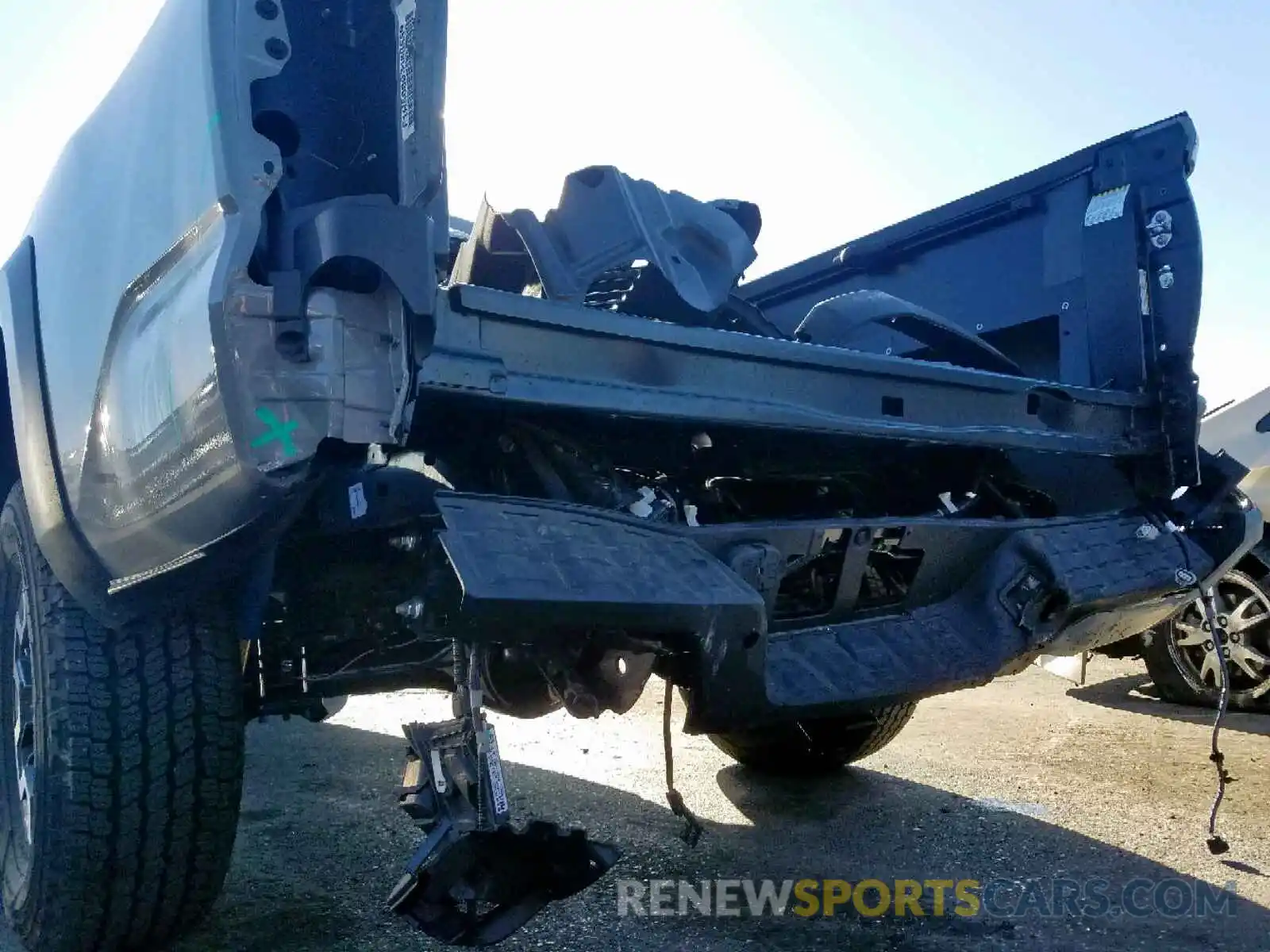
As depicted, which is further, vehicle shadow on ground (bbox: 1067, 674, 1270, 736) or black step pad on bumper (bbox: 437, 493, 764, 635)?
vehicle shadow on ground (bbox: 1067, 674, 1270, 736)

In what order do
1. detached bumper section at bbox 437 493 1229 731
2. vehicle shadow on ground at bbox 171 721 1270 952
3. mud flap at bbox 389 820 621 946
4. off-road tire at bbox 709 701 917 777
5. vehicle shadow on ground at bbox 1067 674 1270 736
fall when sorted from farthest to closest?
vehicle shadow on ground at bbox 1067 674 1270 736, off-road tire at bbox 709 701 917 777, vehicle shadow on ground at bbox 171 721 1270 952, detached bumper section at bbox 437 493 1229 731, mud flap at bbox 389 820 621 946

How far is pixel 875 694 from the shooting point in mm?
2111

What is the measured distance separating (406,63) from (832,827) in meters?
2.51

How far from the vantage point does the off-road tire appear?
3.61 meters

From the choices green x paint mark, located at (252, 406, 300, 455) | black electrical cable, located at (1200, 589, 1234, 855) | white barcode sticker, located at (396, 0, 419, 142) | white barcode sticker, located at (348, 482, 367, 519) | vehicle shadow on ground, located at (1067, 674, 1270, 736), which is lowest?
vehicle shadow on ground, located at (1067, 674, 1270, 736)

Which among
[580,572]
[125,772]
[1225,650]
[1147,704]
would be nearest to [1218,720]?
[580,572]

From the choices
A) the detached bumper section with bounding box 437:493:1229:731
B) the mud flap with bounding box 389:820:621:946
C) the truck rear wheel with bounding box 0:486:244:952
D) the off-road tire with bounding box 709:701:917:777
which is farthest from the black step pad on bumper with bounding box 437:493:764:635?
the off-road tire with bounding box 709:701:917:777

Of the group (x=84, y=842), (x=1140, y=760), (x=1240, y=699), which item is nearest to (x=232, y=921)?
(x=84, y=842)

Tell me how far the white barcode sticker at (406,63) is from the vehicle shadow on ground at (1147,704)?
4.06 meters

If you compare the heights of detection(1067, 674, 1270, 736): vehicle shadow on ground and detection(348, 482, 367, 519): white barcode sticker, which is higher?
detection(348, 482, 367, 519): white barcode sticker

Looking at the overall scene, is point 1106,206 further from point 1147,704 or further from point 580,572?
point 1147,704

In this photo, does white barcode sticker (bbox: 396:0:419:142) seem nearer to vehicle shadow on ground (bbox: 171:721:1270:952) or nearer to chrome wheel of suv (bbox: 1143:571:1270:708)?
vehicle shadow on ground (bbox: 171:721:1270:952)

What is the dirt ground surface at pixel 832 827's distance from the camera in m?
2.36

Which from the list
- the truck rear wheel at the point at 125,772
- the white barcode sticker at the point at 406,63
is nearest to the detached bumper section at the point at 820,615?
the white barcode sticker at the point at 406,63
